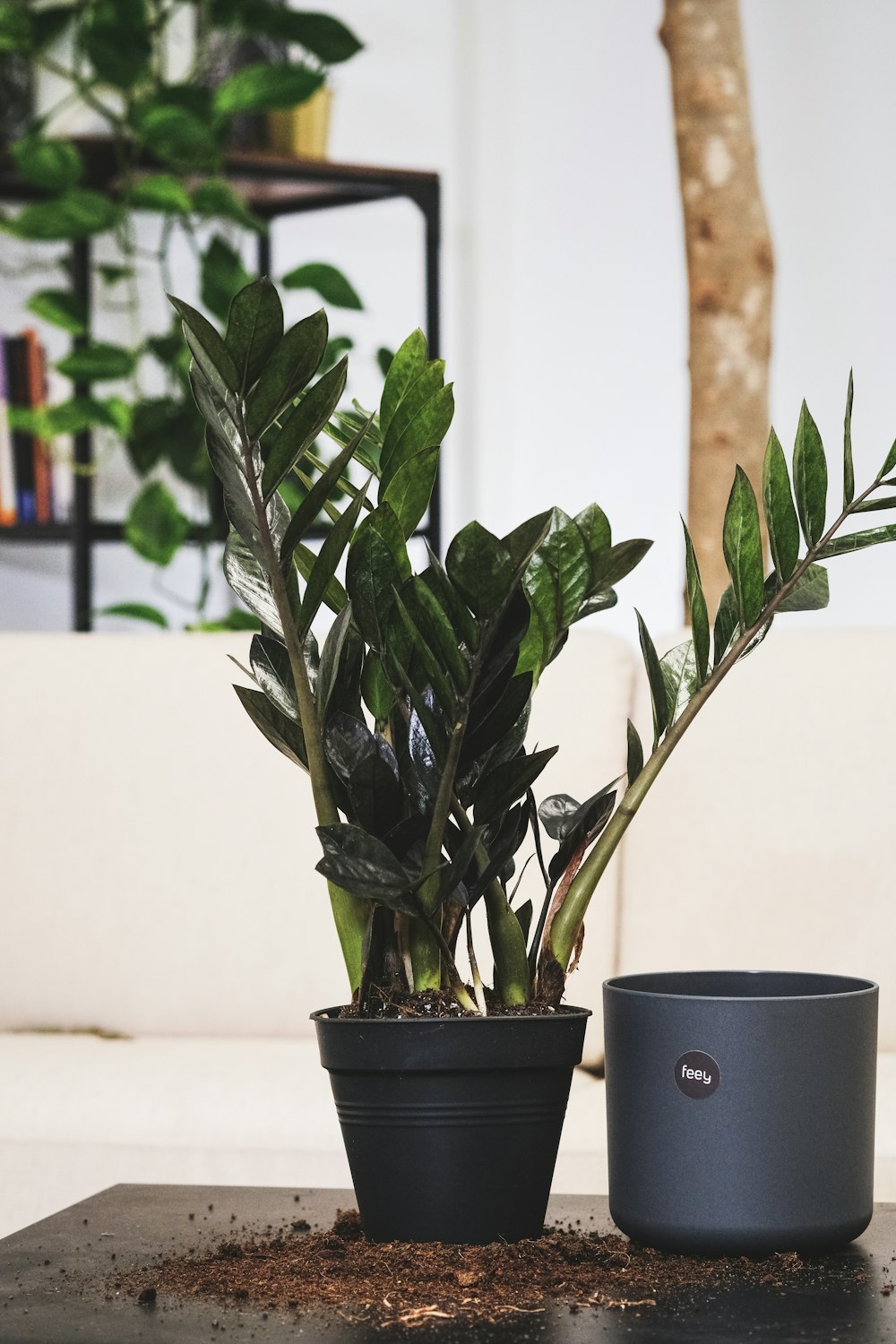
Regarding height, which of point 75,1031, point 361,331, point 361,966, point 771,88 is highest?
point 771,88

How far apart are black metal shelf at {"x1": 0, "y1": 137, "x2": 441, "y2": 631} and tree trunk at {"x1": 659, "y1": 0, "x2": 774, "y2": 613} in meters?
0.53

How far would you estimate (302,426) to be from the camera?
60cm

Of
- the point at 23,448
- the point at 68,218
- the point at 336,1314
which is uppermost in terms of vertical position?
the point at 68,218

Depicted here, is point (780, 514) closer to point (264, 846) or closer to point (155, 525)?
point (264, 846)

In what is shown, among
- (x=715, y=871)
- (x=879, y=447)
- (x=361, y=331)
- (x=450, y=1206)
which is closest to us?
(x=450, y=1206)

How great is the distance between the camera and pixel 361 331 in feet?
9.96

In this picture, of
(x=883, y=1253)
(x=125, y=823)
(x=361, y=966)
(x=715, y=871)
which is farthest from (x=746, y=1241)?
(x=125, y=823)

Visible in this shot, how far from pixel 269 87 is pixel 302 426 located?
199 centimetres

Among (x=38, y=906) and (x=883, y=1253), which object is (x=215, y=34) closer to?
(x=38, y=906)

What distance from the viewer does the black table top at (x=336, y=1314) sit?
0.54 m

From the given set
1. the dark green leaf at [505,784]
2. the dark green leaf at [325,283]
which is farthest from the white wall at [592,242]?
the dark green leaf at [505,784]

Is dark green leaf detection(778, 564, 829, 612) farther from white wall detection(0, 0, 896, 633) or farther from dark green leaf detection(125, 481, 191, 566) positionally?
white wall detection(0, 0, 896, 633)

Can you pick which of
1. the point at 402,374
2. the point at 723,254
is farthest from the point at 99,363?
the point at 402,374

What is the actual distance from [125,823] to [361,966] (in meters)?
0.97
